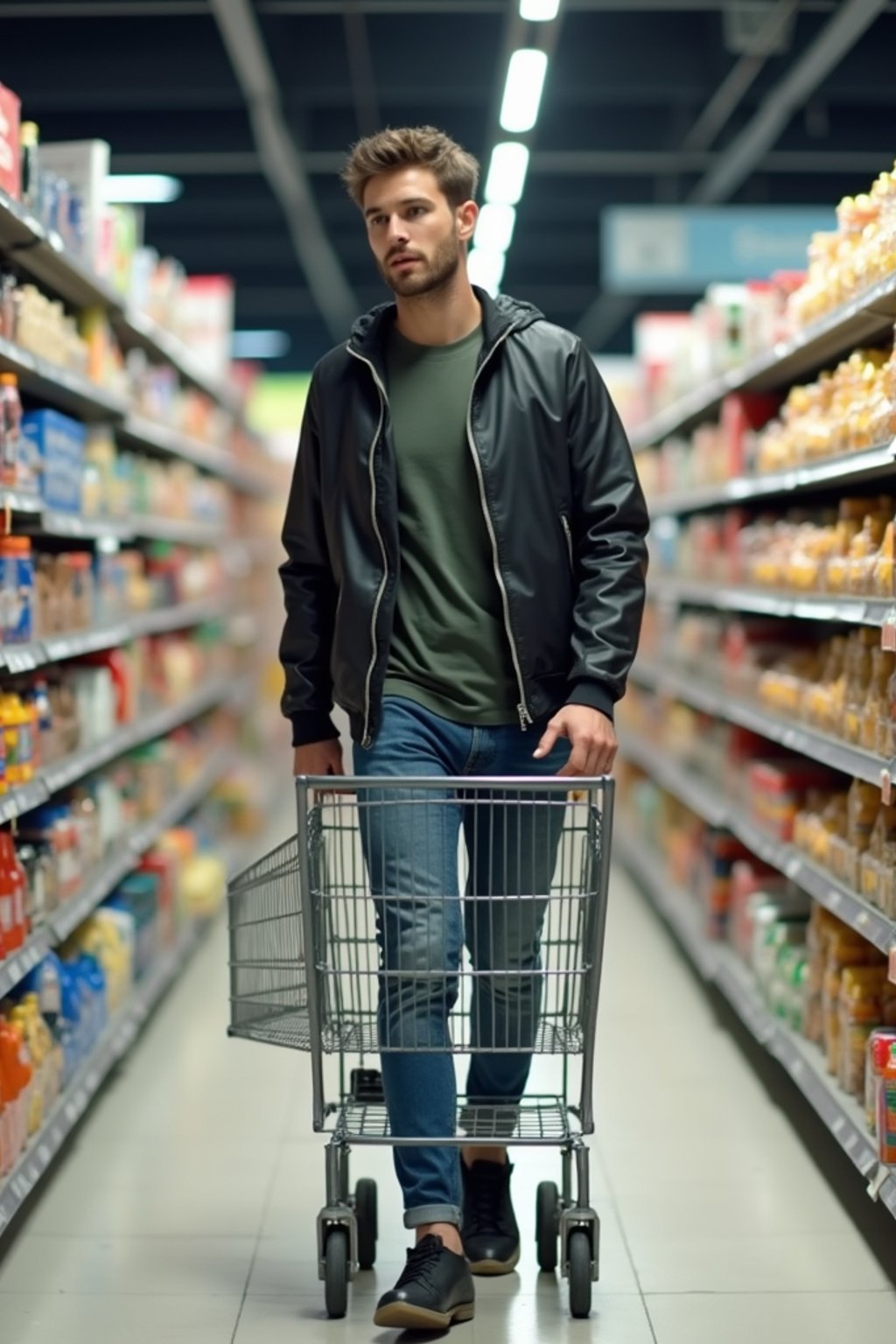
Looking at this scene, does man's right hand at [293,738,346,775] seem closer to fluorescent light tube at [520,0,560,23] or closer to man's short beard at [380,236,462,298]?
man's short beard at [380,236,462,298]

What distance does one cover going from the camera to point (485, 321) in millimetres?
3512

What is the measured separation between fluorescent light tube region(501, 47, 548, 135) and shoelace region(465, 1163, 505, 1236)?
6.02 meters

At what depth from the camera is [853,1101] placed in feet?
13.3

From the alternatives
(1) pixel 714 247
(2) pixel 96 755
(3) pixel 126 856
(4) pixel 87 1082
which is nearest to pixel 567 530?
(4) pixel 87 1082

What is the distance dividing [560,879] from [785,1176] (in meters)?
1.47

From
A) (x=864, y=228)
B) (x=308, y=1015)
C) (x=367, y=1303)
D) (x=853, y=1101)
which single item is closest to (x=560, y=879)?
(x=308, y=1015)

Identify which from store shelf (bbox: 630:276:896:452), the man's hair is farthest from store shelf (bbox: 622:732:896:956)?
the man's hair

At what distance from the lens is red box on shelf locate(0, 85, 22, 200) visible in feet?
13.1

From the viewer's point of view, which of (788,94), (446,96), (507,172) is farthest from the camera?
(446,96)

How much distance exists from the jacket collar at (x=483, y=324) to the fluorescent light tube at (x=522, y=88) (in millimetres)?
5158

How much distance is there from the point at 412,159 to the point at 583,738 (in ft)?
3.54

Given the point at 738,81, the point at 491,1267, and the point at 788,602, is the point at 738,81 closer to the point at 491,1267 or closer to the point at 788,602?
the point at 788,602

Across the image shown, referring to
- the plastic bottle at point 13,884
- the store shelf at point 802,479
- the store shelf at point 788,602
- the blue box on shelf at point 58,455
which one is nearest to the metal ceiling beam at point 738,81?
the store shelf at point 802,479

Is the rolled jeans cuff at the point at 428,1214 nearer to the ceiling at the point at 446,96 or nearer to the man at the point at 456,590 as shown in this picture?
the man at the point at 456,590
